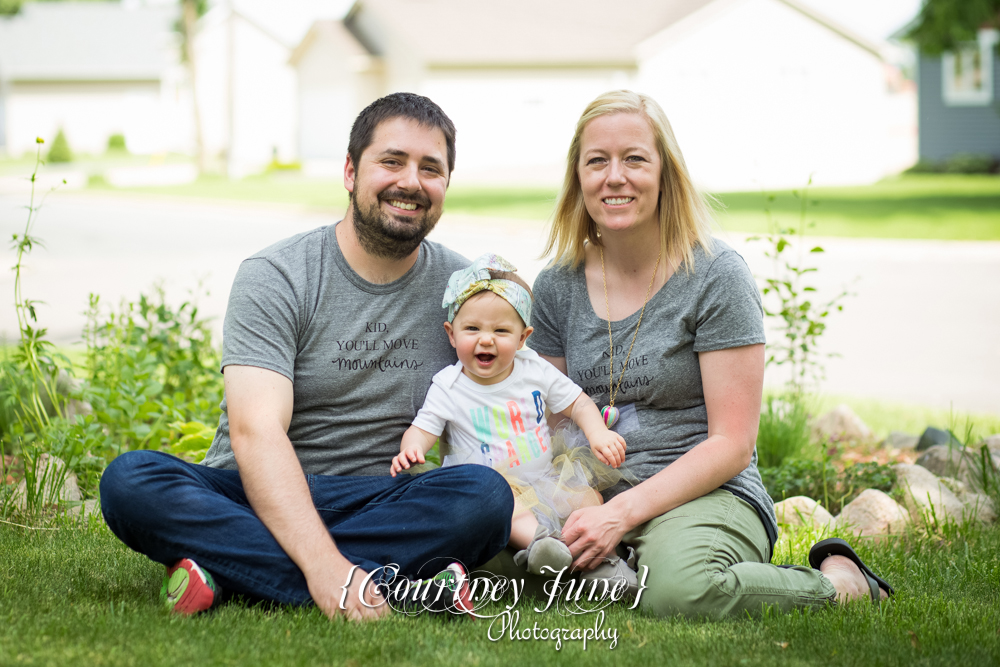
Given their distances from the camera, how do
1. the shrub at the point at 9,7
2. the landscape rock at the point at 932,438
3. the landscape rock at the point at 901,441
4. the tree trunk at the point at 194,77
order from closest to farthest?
the landscape rock at the point at 932,438
the landscape rock at the point at 901,441
the tree trunk at the point at 194,77
the shrub at the point at 9,7

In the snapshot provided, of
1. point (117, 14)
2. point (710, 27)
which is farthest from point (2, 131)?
point (710, 27)

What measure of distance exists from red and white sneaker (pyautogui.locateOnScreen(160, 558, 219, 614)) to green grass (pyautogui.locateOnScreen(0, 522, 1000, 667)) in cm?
5

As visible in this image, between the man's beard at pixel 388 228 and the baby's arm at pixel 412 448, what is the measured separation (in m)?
0.62

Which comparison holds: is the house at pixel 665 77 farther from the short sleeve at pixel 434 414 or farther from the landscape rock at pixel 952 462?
the short sleeve at pixel 434 414

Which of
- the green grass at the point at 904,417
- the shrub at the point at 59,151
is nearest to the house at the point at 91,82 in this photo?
the shrub at the point at 59,151

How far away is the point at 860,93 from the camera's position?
2728 centimetres

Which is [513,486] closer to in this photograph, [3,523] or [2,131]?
[3,523]

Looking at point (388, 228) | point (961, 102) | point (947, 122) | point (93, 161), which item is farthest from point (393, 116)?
point (93, 161)

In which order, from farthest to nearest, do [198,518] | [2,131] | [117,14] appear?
[117,14] < [2,131] < [198,518]

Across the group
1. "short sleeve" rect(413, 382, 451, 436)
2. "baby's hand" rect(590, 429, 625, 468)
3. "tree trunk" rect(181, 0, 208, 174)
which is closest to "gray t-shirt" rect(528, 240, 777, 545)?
"baby's hand" rect(590, 429, 625, 468)

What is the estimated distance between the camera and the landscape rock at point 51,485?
11.6ft

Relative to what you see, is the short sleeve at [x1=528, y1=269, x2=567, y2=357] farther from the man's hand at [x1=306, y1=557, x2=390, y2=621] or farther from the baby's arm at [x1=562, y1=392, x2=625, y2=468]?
the man's hand at [x1=306, y1=557, x2=390, y2=621]

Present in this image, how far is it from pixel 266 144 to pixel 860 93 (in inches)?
915

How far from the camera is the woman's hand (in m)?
2.84
